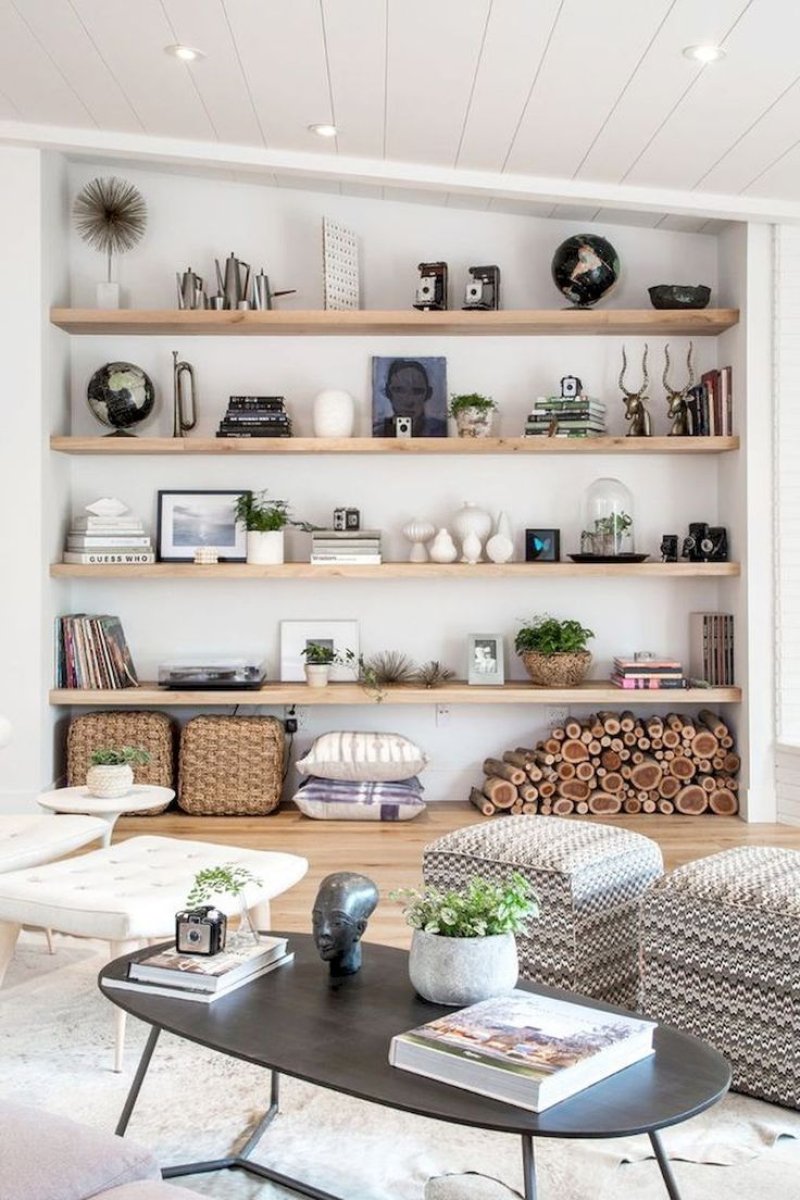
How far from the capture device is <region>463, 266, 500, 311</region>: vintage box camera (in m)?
5.70

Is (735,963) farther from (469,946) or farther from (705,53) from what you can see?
→ (705,53)

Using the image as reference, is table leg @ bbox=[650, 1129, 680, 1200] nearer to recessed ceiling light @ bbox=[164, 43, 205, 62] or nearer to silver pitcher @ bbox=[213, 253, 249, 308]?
recessed ceiling light @ bbox=[164, 43, 205, 62]

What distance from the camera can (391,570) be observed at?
562 centimetres

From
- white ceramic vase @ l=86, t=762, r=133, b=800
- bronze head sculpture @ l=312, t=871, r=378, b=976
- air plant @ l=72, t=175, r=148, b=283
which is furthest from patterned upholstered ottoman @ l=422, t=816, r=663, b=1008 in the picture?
air plant @ l=72, t=175, r=148, b=283

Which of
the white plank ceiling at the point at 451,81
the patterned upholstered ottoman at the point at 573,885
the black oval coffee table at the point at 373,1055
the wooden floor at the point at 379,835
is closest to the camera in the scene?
the black oval coffee table at the point at 373,1055

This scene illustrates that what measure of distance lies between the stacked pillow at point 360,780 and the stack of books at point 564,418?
1.51 meters

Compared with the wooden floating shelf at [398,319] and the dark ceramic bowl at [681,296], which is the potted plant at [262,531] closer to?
the wooden floating shelf at [398,319]

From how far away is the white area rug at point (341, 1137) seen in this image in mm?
2295

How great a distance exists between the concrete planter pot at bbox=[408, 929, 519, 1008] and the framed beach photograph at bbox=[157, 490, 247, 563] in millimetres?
3936

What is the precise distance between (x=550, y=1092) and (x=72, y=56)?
13.1ft

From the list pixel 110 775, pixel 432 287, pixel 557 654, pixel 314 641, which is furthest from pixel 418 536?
pixel 110 775

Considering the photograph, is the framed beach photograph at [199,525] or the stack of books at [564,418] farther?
the framed beach photograph at [199,525]

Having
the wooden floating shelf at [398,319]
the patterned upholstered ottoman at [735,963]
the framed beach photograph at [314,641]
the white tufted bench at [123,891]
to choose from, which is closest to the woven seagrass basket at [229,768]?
the framed beach photograph at [314,641]

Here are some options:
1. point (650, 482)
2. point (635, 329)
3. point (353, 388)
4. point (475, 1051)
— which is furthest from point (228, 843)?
point (475, 1051)
